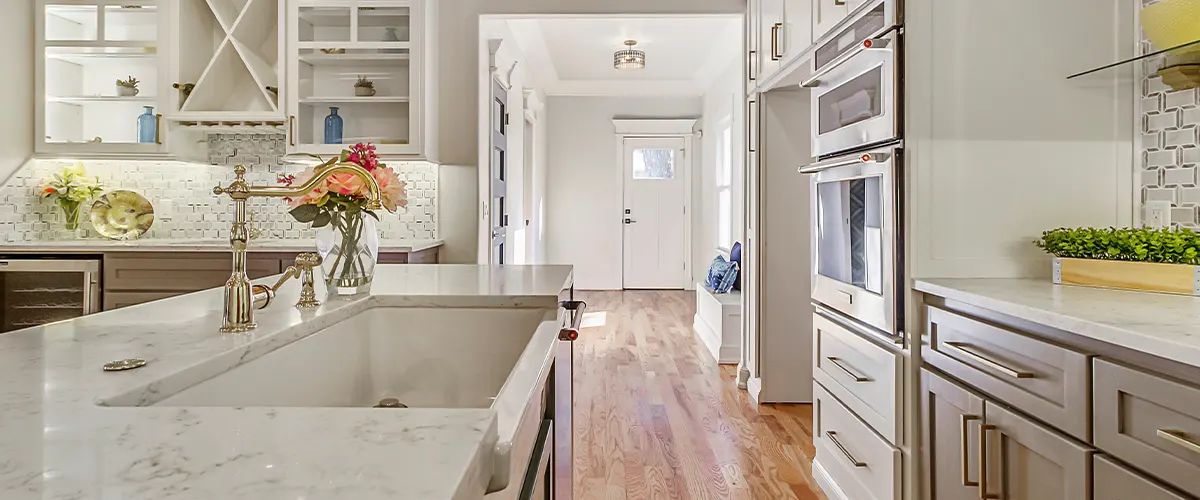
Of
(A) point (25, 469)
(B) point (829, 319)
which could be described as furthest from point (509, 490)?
(B) point (829, 319)

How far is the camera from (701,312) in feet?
18.6

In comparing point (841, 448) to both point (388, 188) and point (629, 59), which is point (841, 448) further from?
point (629, 59)

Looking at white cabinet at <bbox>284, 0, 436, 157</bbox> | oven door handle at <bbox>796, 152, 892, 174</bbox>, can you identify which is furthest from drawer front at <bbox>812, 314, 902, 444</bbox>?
white cabinet at <bbox>284, 0, 436, 157</bbox>

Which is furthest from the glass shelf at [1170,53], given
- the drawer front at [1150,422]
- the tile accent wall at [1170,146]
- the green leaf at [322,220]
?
the green leaf at [322,220]

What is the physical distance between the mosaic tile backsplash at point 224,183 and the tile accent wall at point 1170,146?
3.31 meters

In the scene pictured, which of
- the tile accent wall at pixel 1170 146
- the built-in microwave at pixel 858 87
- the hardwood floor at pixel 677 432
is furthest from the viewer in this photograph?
the hardwood floor at pixel 677 432

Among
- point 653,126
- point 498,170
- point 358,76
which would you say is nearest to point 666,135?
point 653,126

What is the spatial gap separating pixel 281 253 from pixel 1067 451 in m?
3.40

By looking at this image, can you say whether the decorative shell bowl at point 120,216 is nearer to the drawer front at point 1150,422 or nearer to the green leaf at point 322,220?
the green leaf at point 322,220

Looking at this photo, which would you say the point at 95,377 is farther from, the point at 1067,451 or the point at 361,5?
the point at 361,5

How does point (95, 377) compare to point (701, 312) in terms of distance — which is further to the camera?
point (701, 312)

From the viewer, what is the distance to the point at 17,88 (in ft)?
12.6

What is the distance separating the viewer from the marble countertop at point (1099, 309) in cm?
108

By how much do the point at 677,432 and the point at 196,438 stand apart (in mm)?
2801
